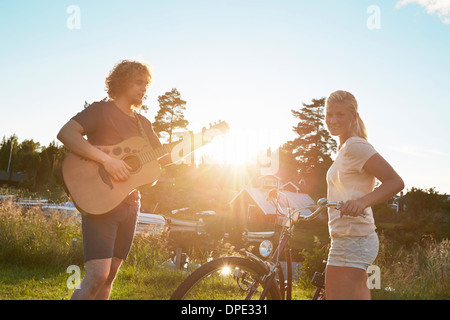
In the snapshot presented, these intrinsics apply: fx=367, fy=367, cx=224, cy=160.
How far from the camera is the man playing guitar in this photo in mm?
2506

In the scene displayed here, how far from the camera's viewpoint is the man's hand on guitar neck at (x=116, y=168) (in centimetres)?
269

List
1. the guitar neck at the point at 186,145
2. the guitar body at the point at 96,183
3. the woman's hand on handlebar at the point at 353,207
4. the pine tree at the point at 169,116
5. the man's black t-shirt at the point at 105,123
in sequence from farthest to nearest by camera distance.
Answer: the pine tree at the point at 169,116 < the guitar neck at the point at 186,145 < the man's black t-shirt at the point at 105,123 < the guitar body at the point at 96,183 < the woman's hand on handlebar at the point at 353,207

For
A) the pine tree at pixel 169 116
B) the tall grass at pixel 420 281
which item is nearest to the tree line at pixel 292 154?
the pine tree at pixel 169 116

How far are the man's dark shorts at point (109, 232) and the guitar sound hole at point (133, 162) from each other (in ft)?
1.01

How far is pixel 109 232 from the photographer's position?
2.60m

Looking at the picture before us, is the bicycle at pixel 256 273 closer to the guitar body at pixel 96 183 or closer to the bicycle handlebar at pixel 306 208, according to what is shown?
the bicycle handlebar at pixel 306 208

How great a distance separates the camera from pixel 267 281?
2.46 meters

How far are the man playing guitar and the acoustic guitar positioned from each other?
0.05 metres

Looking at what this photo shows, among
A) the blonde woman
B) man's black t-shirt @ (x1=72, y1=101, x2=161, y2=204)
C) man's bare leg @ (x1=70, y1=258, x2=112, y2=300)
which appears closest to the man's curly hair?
man's black t-shirt @ (x1=72, y1=101, x2=161, y2=204)

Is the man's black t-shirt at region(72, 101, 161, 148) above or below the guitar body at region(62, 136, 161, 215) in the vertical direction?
above

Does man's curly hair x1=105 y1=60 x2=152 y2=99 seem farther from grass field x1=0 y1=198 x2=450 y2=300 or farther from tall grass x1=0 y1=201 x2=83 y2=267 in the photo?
tall grass x1=0 y1=201 x2=83 y2=267

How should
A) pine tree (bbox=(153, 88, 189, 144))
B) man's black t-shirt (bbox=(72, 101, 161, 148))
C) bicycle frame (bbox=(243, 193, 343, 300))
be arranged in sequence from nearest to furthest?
1. bicycle frame (bbox=(243, 193, 343, 300))
2. man's black t-shirt (bbox=(72, 101, 161, 148))
3. pine tree (bbox=(153, 88, 189, 144))

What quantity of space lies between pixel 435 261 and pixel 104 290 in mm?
9110

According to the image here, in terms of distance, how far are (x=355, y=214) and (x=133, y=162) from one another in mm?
1768
